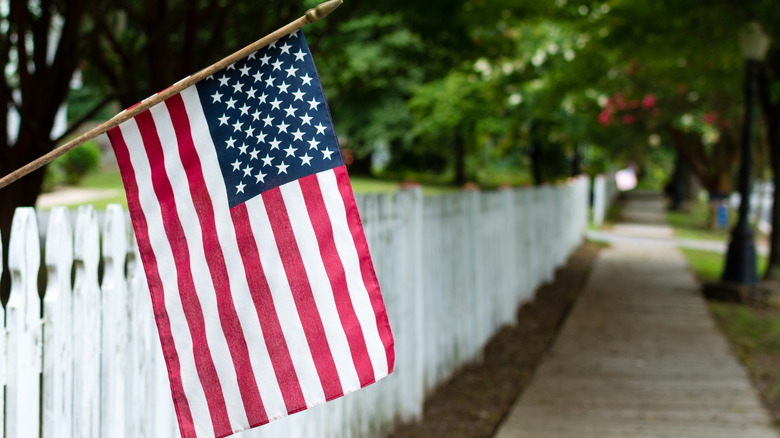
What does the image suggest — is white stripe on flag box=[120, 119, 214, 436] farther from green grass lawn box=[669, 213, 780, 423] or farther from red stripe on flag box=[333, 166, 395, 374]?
green grass lawn box=[669, 213, 780, 423]

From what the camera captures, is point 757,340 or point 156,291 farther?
point 757,340

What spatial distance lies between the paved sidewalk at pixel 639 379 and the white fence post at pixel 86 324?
125 inches

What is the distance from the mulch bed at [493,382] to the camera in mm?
5707

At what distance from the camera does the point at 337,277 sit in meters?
2.56

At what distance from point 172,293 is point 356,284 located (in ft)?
1.95

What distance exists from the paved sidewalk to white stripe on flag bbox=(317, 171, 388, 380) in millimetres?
3077

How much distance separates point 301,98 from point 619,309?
8829 millimetres

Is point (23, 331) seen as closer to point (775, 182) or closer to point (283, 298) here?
point (283, 298)

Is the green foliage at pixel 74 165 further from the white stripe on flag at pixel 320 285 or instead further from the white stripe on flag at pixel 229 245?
the white stripe on flag at pixel 320 285

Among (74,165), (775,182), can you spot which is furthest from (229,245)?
(74,165)

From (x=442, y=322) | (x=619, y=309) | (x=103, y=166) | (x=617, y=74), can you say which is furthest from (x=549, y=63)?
(x=103, y=166)

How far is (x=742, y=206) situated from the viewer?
37.1 ft

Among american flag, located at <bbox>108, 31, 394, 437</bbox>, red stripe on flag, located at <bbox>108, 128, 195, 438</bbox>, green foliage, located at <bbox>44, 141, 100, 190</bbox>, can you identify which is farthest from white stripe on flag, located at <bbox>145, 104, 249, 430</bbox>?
green foliage, located at <bbox>44, 141, 100, 190</bbox>

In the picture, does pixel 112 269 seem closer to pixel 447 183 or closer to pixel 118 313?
pixel 118 313
